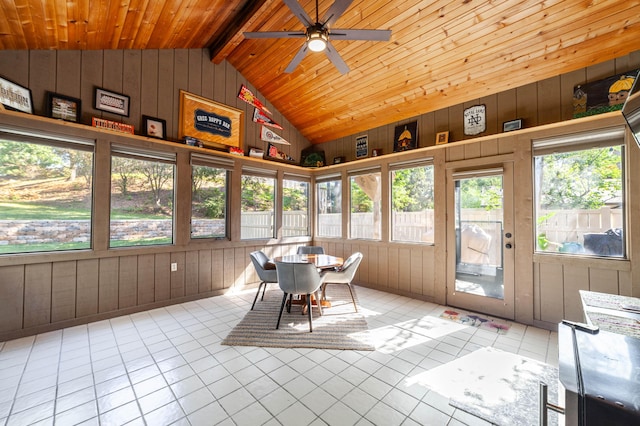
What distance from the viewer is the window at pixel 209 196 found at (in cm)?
405

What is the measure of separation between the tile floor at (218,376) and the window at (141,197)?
113cm

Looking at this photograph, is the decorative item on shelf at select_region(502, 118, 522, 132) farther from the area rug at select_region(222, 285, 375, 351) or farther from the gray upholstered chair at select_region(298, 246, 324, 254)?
the gray upholstered chair at select_region(298, 246, 324, 254)

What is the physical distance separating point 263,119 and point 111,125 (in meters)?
2.40

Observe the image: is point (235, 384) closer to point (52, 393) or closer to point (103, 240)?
point (52, 393)

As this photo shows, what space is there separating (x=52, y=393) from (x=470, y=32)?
5.05 metres

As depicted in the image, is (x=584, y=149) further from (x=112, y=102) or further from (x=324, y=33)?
(x=112, y=102)

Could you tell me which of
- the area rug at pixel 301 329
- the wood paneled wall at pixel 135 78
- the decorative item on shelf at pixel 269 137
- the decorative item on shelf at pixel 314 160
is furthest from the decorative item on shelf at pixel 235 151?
the area rug at pixel 301 329

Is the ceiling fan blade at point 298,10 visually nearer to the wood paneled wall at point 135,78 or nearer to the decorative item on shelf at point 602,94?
the wood paneled wall at point 135,78

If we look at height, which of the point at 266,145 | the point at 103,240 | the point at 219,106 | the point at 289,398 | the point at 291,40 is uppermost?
the point at 291,40

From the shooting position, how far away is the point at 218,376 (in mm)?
2104

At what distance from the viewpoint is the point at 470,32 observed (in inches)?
112

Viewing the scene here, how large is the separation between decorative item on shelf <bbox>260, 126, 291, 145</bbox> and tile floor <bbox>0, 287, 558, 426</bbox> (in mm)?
3321

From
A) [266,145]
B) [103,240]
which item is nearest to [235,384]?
[103,240]

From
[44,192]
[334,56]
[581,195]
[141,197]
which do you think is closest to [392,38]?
[334,56]
